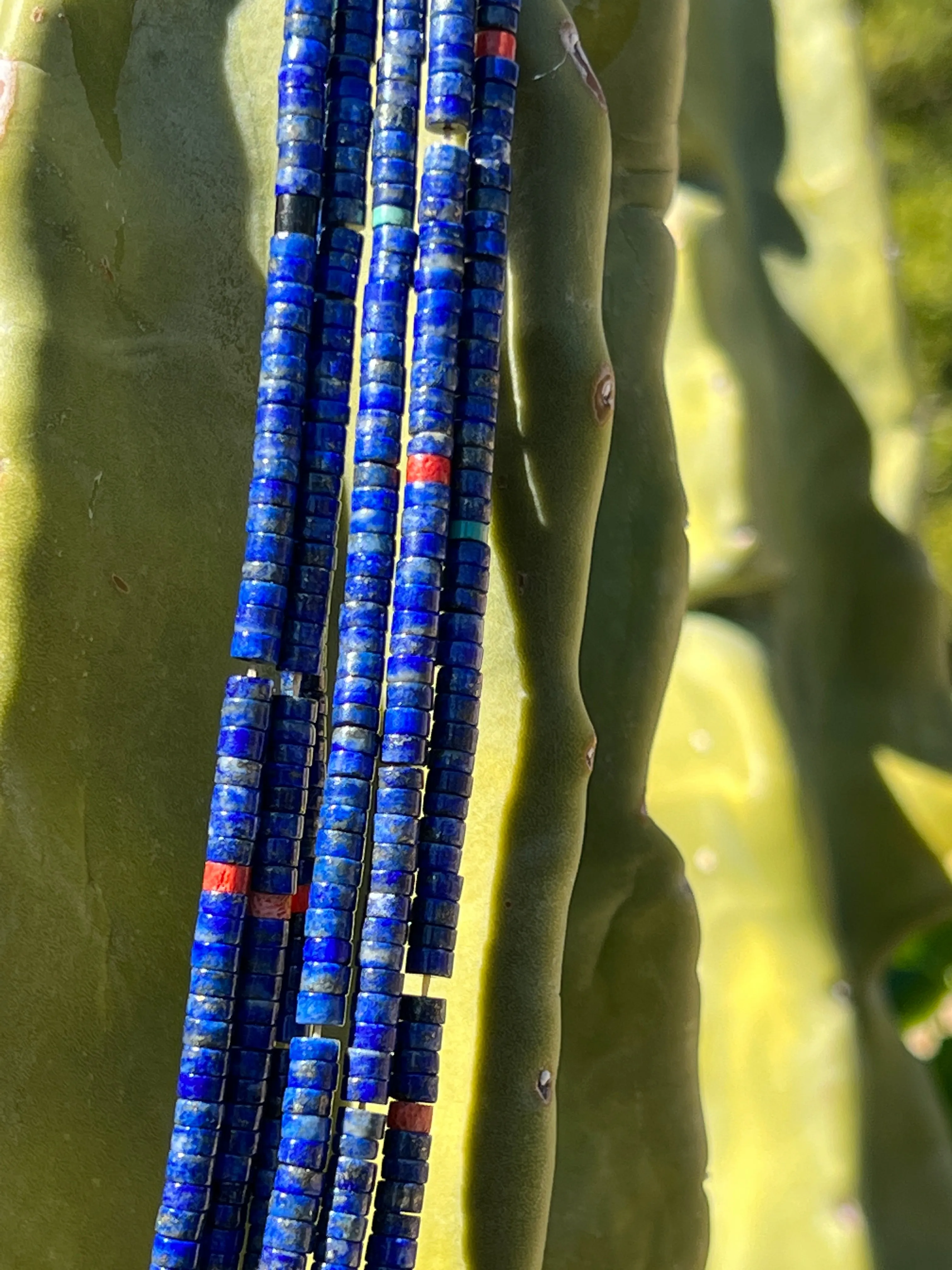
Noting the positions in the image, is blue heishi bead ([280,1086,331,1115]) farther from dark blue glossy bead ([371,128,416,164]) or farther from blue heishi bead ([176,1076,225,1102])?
dark blue glossy bead ([371,128,416,164])

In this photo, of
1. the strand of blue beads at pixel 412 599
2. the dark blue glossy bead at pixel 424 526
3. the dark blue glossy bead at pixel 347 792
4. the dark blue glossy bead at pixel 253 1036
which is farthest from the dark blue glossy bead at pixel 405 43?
the dark blue glossy bead at pixel 253 1036

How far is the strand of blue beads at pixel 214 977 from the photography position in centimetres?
49

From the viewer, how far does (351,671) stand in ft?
1.69

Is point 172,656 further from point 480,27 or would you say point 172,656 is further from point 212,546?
point 480,27

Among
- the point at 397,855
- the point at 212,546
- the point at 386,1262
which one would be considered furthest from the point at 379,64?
the point at 386,1262

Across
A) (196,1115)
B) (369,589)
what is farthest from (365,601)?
(196,1115)

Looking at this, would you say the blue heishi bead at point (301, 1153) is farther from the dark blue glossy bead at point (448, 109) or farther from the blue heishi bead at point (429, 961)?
the dark blue glossy bead at point (448, 109)

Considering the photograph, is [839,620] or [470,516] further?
[839,620]

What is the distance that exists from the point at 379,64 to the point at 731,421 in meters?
Result: 0.30

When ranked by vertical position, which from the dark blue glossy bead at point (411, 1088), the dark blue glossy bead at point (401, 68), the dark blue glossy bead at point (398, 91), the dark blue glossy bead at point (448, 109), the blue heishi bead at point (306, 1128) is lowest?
the blue heishi bead at point (306, 1128)

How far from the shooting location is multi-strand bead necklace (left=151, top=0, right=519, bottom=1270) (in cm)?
49

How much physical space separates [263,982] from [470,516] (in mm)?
205

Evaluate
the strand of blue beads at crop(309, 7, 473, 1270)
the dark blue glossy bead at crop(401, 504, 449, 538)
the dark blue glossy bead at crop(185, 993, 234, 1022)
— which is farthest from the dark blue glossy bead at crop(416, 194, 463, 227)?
the dark blue glossy bead at crop(185, 993, 234, 1022)

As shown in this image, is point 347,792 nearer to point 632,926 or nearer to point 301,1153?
point 301,1153
